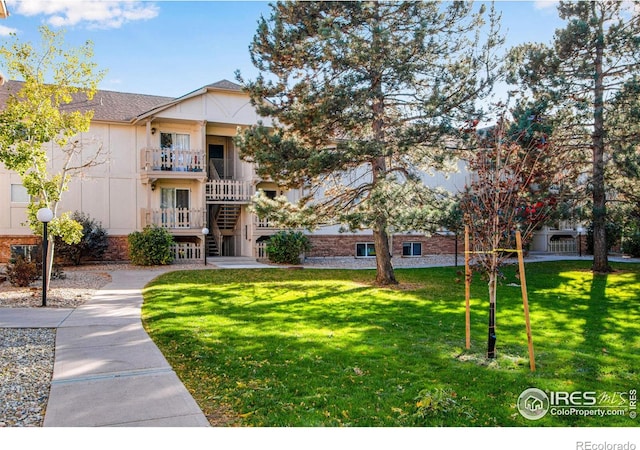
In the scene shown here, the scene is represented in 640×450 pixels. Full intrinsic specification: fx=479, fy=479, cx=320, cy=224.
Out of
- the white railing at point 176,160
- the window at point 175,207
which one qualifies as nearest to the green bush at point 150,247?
the window at point 175,207

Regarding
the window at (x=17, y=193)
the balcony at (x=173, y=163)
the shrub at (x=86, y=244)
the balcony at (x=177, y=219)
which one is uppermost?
the balcony at (x=173, y=163)

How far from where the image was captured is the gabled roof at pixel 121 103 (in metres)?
18.4

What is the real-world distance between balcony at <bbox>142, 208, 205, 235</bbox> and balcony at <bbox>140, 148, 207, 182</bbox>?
4.40ft

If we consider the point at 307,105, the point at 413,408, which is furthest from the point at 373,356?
the point at 307,105

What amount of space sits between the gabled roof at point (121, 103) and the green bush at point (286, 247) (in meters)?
6.13

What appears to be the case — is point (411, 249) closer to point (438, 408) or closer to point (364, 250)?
point (364, 250)

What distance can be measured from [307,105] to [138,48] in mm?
3970

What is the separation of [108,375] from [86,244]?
1399cm

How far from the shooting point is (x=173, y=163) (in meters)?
19.2

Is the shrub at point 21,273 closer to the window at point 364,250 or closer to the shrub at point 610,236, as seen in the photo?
the window at point 364,250

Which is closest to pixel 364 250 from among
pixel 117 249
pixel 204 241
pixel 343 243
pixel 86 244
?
pixel 343 243

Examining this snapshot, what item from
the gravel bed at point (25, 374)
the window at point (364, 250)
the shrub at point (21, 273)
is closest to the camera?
the gravel bed at point (25, 374)

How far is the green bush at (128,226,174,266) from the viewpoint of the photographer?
56.9ft

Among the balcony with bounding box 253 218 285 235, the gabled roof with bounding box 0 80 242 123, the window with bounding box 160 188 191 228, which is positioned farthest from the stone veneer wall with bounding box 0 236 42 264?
the balcony with bounding box 253 218 285 235
